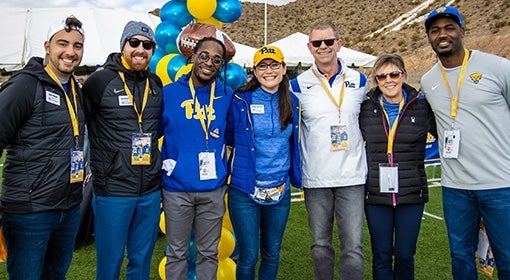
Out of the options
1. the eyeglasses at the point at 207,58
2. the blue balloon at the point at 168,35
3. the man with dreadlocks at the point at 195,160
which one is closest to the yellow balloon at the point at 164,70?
the blue balloon at the point at 168,35

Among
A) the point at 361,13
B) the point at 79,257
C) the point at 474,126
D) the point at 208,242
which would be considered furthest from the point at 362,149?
the point at 361,13

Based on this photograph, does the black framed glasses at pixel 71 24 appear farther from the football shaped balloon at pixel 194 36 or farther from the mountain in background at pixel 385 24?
the mountain in background at pixel 385 24

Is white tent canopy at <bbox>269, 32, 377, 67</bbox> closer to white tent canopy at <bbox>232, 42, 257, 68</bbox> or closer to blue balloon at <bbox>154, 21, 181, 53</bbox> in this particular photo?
white tent canopy at <bbox>232, 42, 257, 68</bbox>

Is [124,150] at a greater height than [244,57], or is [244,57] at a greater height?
[244,57]

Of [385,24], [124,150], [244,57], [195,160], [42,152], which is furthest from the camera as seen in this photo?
[385,24]

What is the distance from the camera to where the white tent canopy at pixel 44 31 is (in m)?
10.1

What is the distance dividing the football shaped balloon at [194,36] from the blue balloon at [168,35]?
0.74 ft

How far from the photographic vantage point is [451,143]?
2.55 meters

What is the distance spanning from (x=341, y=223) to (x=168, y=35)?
2148 millimetres

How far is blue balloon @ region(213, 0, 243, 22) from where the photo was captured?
3.56m

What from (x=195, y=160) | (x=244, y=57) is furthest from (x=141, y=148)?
(x=244, y=57)

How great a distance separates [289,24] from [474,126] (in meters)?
50.3

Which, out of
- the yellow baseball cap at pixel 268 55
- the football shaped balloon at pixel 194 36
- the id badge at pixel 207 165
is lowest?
the id badge at pixel 207 165

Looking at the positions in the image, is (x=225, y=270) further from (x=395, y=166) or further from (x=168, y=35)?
(x=168, y=35)
